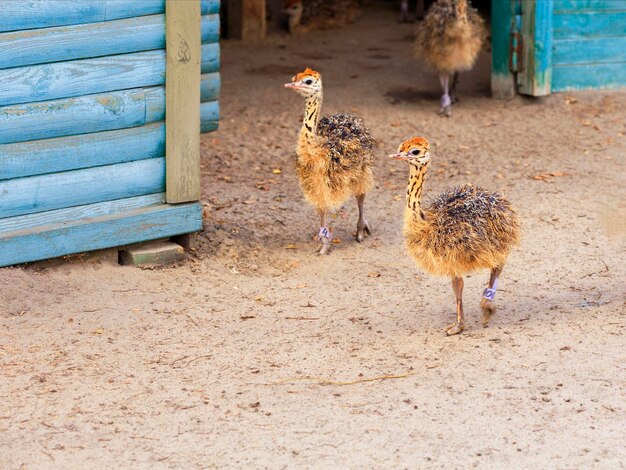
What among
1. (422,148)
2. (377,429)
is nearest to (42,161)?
(422,148)

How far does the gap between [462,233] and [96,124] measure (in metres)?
2.48

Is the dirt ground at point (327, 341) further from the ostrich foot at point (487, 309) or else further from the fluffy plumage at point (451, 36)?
the fluffy plumage at point (451, 36)

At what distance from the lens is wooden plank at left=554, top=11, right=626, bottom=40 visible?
1077 cm

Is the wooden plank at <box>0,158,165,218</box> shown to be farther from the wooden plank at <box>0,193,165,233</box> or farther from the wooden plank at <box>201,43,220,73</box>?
the wooden plank at <box>201,43,220,73</box>

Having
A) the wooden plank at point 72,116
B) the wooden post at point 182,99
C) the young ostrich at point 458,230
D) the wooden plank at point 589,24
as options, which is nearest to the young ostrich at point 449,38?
the wooden plank at point 589,24

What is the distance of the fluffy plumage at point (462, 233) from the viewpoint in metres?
5.74

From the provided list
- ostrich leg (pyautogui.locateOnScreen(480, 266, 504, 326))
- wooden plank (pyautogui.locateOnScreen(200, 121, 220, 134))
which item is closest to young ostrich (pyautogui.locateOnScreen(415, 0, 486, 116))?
wooden plank (pyautogui.locateOnScreen(200, 121, 220, 134))

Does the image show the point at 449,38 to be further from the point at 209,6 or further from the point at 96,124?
the point at 96,124

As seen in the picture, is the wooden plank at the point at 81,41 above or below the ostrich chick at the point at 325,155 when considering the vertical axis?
above

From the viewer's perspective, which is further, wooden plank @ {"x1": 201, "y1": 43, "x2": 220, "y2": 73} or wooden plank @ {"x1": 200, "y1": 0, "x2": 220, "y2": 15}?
wooden plank @ {"x1": 201, "y1": 43, "x2": 220, "y2": 73}

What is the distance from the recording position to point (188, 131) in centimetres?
705

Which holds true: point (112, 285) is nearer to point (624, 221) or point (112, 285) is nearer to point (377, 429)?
point (377, 429)

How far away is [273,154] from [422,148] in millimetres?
3775

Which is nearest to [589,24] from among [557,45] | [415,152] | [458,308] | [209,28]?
[557,45]
